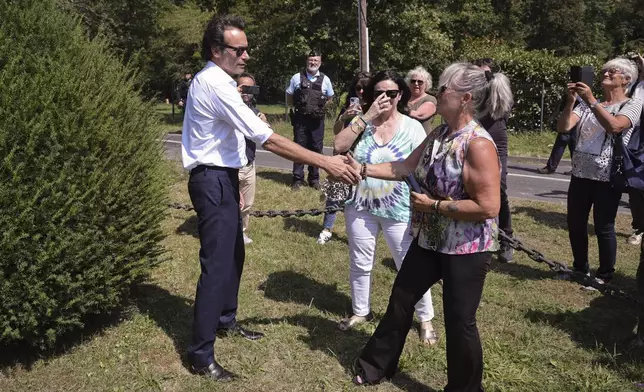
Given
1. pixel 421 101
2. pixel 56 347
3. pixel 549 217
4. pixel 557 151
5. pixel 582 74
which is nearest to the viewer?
pixel 56 347

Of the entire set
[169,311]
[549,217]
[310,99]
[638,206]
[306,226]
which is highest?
[310,99]

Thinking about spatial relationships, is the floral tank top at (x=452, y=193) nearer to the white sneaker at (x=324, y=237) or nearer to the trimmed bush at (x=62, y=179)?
the trimmed bush at (x=62, y=179)

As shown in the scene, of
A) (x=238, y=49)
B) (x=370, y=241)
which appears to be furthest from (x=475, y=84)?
(x=370, y=241)

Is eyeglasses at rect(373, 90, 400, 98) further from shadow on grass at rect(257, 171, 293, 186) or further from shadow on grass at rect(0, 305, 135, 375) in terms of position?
shadow on grass at rect(257, 171, 293, 186)

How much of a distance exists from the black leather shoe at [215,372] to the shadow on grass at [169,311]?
0.64 ft

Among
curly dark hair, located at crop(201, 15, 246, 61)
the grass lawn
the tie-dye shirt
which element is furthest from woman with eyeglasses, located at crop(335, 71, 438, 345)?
curly dark hair, located at crop(201, 15, 246, 61)

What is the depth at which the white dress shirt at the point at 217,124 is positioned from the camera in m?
3.29

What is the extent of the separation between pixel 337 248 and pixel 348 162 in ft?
8.92

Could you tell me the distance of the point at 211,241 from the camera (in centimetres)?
355

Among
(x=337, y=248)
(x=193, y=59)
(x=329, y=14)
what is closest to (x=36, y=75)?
(x=337, y=248)

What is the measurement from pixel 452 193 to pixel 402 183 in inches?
40.6

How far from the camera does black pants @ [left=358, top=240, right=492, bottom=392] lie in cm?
299

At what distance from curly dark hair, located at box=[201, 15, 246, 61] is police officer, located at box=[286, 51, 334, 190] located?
16.8 ft

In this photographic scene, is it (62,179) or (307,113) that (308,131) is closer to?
(307,113)
